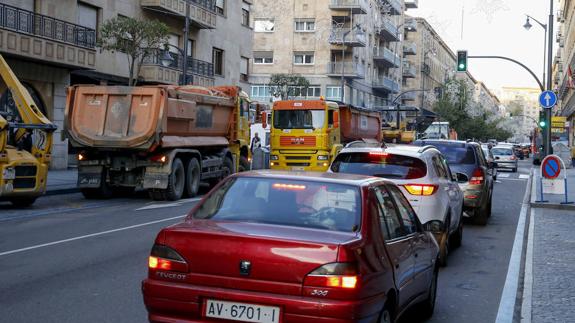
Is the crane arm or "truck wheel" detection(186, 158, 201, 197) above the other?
the crane arm

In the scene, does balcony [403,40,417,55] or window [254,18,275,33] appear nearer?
window [254,18,275,33]

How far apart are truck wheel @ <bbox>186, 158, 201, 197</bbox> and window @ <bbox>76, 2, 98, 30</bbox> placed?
11.8 m

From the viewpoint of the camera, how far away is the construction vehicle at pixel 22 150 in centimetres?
1605

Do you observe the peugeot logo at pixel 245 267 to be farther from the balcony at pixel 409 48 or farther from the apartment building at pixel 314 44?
the balcony at pixel 409 48

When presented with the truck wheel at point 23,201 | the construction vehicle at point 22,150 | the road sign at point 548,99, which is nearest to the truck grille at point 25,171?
the construction vehicle at point 22,150

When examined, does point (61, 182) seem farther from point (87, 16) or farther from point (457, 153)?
point (457, 153)

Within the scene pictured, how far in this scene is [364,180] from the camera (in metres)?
5.85

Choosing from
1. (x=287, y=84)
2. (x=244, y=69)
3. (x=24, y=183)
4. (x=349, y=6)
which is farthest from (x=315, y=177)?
(x=349, y=6)

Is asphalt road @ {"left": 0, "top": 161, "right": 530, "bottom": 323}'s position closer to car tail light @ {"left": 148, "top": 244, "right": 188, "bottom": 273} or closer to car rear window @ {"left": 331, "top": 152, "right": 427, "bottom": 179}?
car rear window @ {"left": 331, "top": 152, "right": 427, "bottom": 179}

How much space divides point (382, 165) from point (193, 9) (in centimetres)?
2850

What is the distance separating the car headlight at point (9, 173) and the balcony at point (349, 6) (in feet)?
172

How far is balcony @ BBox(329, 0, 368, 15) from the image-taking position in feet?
215

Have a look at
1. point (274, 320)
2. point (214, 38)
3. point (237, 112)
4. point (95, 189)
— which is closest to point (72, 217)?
point (95, 189)

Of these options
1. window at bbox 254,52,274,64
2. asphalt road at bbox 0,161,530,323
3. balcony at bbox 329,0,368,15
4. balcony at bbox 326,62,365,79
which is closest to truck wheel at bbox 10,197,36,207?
asphalt road at bbox 0,161,530,323
